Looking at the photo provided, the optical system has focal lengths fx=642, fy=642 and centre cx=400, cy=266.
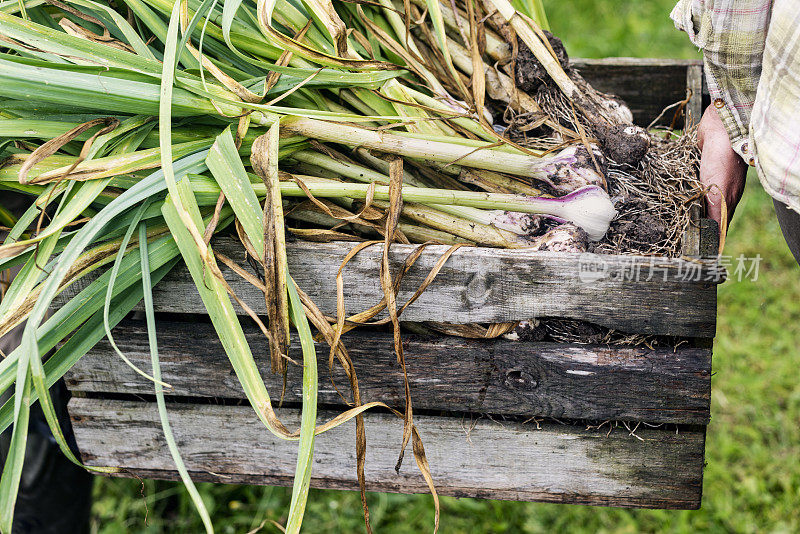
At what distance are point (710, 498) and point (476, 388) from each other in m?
1.15

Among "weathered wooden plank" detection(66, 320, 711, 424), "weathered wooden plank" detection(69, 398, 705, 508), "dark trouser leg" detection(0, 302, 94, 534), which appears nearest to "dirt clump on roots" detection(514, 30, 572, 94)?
"weathered wooden plank" detection(66, 320, 711, 424)

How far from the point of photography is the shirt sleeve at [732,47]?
831mm

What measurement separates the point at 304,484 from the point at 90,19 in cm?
86

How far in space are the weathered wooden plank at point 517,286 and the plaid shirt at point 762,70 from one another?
0.16 m

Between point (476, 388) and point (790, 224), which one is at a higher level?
point (790, 224)

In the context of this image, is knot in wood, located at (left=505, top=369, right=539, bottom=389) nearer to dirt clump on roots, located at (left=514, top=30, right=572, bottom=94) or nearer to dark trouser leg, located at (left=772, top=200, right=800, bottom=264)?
dark trouser leg, located at (left=772, top=200, right=800, bottom=264)

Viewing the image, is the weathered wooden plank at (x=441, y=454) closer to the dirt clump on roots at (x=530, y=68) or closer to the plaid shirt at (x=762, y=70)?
the plaid shirt at (x=762, y=70)

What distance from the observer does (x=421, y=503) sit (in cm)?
181

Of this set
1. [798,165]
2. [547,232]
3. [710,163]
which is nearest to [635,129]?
[710,163]

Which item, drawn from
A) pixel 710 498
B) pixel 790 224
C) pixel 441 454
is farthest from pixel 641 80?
pixel 710 498

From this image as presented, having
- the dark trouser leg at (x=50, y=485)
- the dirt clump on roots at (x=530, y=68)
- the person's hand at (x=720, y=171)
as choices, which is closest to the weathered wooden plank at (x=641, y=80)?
the dirt clump on roots at (x=530, y=68)

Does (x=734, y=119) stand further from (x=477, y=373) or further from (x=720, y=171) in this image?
(x=477, y=373)

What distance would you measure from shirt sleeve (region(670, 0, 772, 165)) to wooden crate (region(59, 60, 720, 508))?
0.18 metres

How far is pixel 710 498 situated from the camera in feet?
5.85
